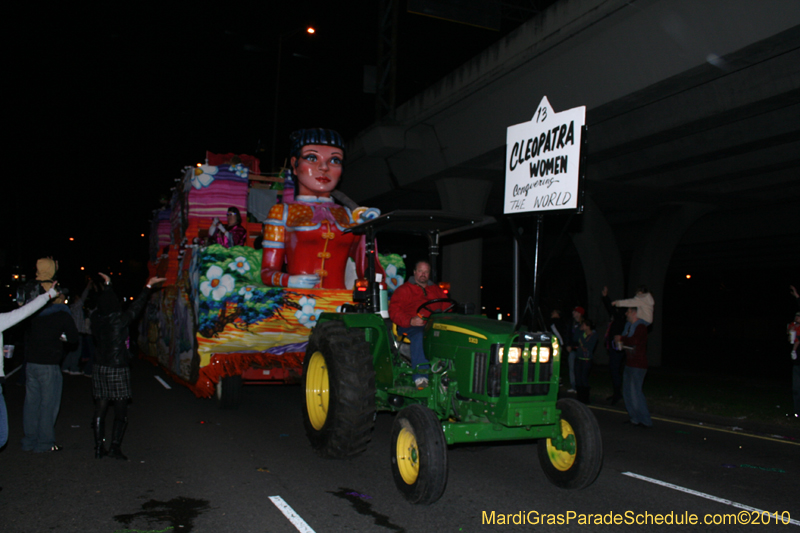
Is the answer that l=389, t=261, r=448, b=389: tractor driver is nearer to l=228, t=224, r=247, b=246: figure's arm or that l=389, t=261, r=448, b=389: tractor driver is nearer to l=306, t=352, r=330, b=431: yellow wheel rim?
l=306, t=352, r=330, b=431: yellow wheel rim

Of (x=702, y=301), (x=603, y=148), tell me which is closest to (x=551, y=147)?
(x=603, y=148)

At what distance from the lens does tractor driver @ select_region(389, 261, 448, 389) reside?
5688 mm

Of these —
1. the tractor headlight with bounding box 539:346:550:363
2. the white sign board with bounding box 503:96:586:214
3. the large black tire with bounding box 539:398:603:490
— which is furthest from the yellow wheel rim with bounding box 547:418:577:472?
the white sign board with bounding box 503:96:586:214

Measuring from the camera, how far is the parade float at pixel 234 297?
767 centimetres

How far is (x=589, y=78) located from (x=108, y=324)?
878 centimetres

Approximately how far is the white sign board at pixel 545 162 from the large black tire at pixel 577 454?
169 centimetres

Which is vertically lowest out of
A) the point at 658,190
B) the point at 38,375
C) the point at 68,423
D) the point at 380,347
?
the point at 68,423

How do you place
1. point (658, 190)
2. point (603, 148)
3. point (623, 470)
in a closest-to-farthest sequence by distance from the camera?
point (623, 470)
point (603, 148)
point (658, 190)

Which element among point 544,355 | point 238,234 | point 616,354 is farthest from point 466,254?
point 544,355

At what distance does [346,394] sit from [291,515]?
128 centimetres

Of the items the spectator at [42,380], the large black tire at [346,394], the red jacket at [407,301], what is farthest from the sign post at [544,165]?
the spectator at [42,380]

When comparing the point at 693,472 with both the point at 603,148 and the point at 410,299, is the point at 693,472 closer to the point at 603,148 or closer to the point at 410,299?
the point at 410,299

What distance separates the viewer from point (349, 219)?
909cm

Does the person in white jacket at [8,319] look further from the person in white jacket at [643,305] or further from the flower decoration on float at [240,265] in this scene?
the person in white jacket at [643,305]
